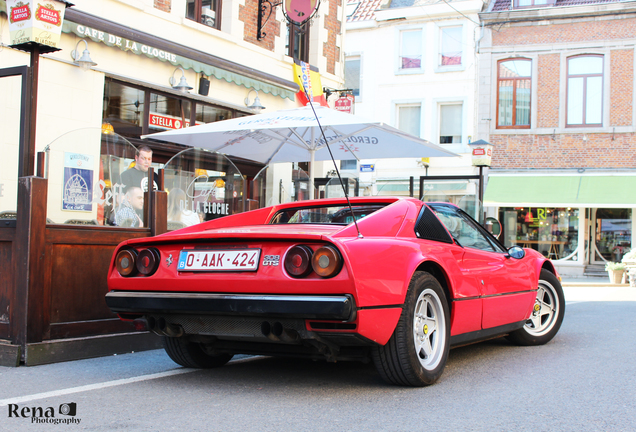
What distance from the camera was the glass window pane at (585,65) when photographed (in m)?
23.0

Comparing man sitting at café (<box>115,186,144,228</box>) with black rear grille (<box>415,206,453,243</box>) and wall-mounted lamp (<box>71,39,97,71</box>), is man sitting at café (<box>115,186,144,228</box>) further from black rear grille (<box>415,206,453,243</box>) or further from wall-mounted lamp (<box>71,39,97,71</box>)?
wall-mounted lamp (<box>71,39,97,71</box>)

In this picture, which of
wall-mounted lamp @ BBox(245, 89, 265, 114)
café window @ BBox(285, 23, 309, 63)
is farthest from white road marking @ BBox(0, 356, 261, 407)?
café window @ BBox(285, 23, 309, 63)

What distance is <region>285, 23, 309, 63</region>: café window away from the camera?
1462 centimetres

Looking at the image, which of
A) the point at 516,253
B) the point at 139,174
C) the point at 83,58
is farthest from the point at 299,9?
the point at 516,253

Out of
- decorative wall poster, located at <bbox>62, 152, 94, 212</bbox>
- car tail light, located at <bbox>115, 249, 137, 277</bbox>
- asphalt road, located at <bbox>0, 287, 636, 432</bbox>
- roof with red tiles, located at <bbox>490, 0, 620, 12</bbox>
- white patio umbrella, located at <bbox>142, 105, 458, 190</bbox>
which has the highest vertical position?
roof with red tiles, located at <bbox>490, 0, 620, 12</bbox>

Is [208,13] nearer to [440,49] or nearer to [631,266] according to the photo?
[631,266]

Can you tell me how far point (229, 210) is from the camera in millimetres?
7809

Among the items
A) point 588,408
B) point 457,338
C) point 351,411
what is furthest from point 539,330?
point 351,411

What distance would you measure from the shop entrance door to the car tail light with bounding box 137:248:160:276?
2117 centimetres

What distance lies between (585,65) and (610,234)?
583 cm

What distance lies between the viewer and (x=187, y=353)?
4609 millimetres

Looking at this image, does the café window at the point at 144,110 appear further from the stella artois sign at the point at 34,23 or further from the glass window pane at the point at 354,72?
the glass window pane at the point at 354,72

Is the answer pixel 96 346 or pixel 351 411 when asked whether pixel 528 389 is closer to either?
pixel 351 411

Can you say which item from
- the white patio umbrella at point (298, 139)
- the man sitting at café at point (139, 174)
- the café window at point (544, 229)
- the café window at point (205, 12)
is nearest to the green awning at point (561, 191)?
the café window at point (544, 229)
